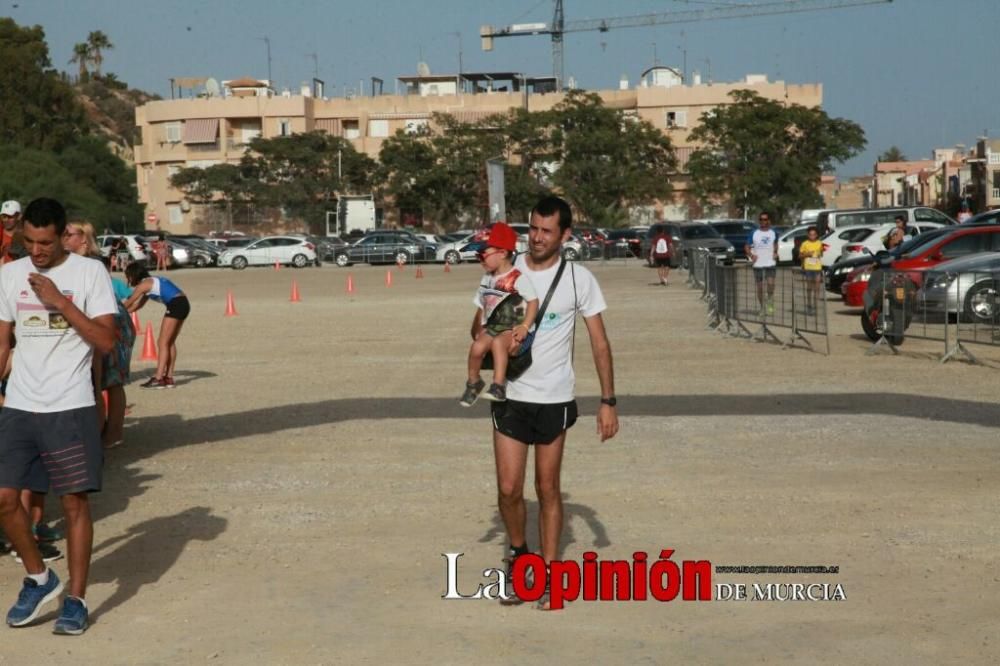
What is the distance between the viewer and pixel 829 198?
557ft

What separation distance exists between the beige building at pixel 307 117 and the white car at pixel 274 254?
3938 centimetres

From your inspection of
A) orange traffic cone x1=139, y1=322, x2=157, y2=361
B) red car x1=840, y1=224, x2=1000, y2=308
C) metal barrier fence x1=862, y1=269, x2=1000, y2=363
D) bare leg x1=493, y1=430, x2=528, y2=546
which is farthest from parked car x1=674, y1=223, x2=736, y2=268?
bare leg x1=493, y1=430, x2=528, y2=546

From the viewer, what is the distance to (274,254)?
214 ft

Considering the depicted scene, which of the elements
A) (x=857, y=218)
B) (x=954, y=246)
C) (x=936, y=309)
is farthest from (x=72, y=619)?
(x=857, y=218)

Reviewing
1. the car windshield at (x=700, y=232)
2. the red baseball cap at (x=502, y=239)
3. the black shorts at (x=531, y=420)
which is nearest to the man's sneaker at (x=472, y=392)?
the black shorts at (x=531, y=420)

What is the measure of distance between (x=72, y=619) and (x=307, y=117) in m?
104

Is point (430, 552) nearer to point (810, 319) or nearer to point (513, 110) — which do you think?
point (810, 319)

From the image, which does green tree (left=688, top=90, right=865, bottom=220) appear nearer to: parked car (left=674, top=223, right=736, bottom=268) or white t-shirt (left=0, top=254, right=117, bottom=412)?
parked car (left=674, top=223, right=736, bottom=268)

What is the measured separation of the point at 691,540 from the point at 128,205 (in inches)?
3978

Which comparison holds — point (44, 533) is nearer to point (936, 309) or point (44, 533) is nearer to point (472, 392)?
point (472, 392)

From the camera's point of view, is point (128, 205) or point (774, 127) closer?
point (774, 127)

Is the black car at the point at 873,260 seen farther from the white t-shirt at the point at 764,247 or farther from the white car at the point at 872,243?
the white t-shirt at the point at 764,247

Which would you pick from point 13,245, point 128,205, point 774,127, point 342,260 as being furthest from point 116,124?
point 13,245

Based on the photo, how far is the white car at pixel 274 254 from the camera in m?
65.1
